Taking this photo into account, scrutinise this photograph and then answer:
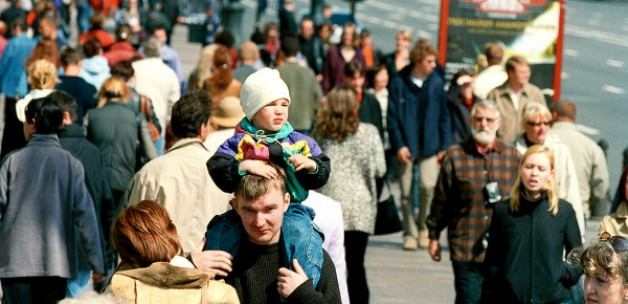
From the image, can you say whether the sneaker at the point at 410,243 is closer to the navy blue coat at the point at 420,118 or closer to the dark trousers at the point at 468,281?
the navy blue coat at the point at 420,118

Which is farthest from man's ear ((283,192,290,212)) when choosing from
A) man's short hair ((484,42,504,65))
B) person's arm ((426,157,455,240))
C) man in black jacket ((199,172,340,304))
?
man's short hair ((484,42,504,65))

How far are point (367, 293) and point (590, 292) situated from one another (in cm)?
507

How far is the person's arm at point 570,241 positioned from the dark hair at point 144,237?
3683 mm

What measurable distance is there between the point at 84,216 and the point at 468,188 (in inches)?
97.7

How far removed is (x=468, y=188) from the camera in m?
10.6

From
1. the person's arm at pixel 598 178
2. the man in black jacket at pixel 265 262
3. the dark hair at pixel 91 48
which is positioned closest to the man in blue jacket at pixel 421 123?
the person's arm at pixel 598 178

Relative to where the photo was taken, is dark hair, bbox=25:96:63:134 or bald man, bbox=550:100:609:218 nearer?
dark hair, bbox=25:96:63:134

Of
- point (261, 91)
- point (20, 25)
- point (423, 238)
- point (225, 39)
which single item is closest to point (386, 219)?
point (423, 238)

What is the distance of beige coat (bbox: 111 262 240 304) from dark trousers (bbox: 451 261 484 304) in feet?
15.7

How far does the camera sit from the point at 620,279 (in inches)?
245

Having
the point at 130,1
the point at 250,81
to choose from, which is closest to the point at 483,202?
the point at 250,81

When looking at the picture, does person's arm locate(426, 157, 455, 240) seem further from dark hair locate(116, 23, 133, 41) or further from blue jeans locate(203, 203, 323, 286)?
dark hair locate(116, 23, 133, 41)

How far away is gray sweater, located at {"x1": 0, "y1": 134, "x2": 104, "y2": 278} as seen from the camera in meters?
9.11

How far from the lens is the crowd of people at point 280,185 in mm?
6074
